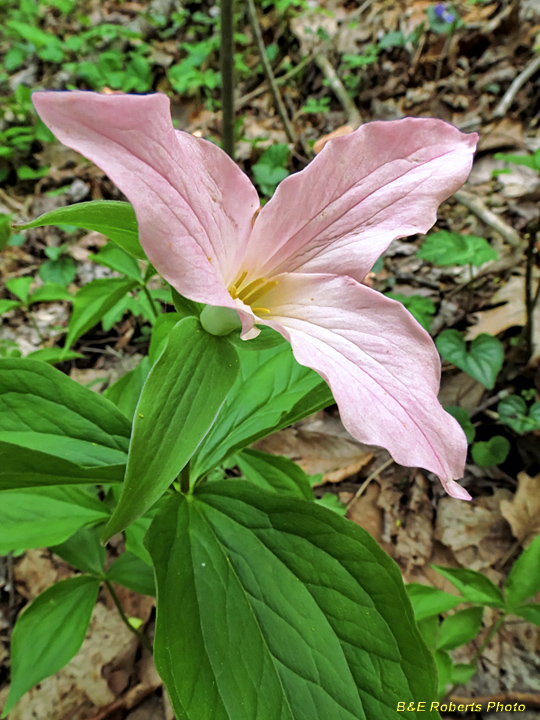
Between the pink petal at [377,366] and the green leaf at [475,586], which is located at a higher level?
the pink petal at [377,366]

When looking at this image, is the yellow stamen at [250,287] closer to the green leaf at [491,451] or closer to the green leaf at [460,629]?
the green leaf at [460,629]

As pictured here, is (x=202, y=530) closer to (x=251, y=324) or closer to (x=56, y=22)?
(x=251, y=324)

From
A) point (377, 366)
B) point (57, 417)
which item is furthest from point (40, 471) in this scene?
point (377, 366)

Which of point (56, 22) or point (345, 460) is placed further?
point (56, 22)

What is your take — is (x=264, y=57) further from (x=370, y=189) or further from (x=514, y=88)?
(x=370, y=189)

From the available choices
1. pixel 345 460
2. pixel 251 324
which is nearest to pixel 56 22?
pixel 345 460

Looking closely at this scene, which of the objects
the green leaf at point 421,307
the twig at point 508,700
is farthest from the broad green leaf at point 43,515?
the green leaf at point 421,307
